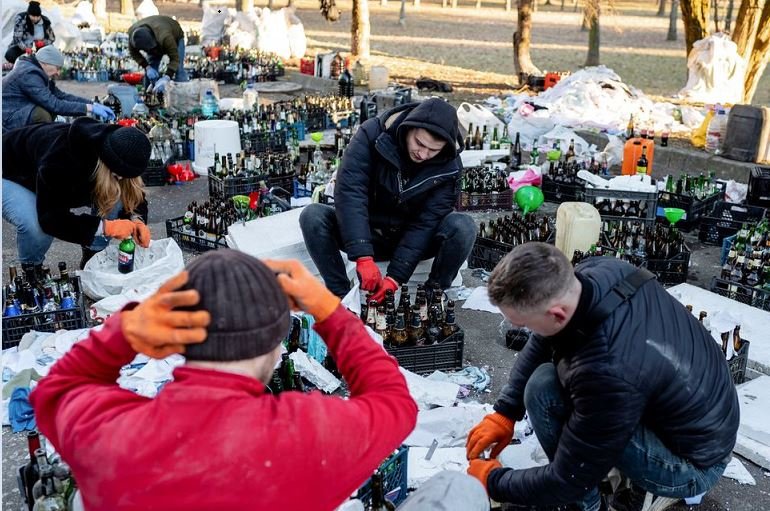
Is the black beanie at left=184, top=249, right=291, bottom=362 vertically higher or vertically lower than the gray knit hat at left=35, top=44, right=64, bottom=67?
lower

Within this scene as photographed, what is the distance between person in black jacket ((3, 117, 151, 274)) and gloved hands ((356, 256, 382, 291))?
1.45 m

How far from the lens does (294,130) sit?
30.1ft

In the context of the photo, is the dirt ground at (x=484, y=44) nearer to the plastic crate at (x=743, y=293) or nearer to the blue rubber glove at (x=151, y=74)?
the blue rubber glove at (x=151, y=74)

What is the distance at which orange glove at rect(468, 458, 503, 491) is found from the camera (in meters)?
3.13

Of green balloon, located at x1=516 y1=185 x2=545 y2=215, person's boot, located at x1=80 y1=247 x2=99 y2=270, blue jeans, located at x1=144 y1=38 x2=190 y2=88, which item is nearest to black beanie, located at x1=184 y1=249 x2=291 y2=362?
person's boot, located at x1=80 y1=247 x2=99 y2=270

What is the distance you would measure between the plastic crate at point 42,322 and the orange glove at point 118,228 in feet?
1.66

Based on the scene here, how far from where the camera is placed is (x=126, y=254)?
511cm

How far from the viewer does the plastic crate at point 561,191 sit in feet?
24.9

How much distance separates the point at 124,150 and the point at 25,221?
96 centimetres

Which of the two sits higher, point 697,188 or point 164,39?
point 164,39

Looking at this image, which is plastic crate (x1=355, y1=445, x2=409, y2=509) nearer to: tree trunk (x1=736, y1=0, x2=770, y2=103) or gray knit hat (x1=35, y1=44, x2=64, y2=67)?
gray knit hat (x1=35, y1=44, x2=64, y2=67)

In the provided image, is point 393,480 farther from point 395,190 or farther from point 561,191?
point 561,191

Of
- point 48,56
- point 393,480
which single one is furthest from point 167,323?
point 48,56

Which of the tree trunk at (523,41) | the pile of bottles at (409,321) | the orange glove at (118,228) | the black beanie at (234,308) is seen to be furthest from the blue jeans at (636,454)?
the tree trunk at (523,41)
